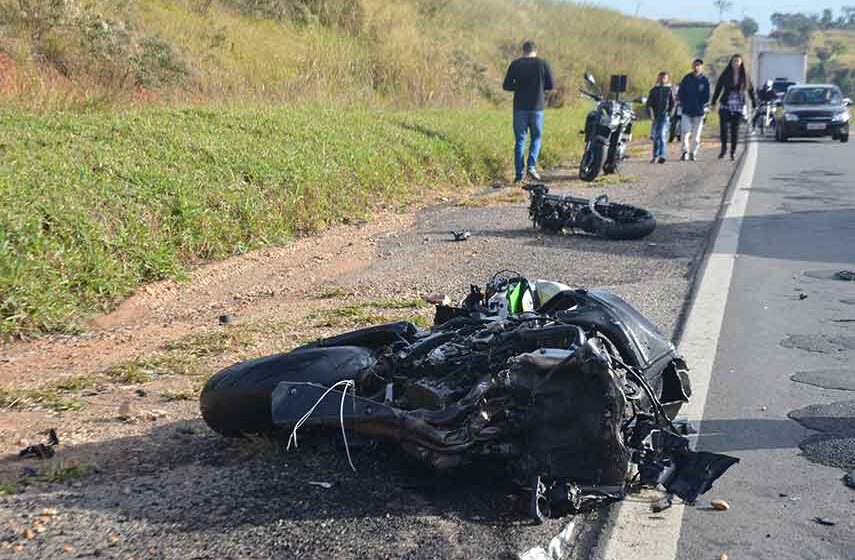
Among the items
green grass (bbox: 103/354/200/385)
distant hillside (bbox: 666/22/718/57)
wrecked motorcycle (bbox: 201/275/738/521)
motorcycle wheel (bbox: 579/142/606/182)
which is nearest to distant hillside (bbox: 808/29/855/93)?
distant hillside (bbox: 666/22/718/57)

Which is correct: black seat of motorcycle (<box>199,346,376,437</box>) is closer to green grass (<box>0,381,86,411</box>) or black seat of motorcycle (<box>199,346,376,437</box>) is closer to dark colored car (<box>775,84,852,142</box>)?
green grass (<box>0,381,86,411</box>)

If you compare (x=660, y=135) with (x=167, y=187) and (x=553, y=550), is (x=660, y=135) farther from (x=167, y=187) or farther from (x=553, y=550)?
(x=553, y=550)

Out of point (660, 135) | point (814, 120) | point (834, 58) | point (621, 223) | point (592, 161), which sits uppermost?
point (621, 223)

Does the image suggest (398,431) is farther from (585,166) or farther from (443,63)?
(443,63)

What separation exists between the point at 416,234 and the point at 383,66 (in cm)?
1371

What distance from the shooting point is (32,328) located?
682 cm

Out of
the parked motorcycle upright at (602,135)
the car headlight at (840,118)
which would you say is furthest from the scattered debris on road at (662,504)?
the car headlight at (840,118)

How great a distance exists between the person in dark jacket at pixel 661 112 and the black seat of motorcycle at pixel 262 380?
694 inches

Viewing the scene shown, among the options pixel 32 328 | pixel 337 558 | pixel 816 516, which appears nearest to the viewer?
pixel 337 558

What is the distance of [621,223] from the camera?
10984 millimetres

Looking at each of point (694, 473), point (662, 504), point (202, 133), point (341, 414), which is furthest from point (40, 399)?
point (202, 133)

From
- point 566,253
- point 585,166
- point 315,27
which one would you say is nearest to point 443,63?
point 315,27

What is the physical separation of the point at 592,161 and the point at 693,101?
205 inches

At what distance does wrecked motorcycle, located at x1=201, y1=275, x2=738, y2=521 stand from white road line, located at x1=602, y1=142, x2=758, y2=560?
A: 5.1 inches
